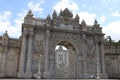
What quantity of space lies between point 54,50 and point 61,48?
6.12 feet

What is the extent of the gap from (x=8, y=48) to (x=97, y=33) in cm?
1238

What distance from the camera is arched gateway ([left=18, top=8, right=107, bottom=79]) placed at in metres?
17.8

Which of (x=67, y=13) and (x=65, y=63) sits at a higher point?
(x=67, y=13)

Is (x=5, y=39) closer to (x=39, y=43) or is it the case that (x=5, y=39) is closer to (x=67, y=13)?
(x=39, y=43)

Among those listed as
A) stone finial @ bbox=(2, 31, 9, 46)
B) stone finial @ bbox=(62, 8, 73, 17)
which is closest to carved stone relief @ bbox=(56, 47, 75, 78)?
stone finial @ bbox=(62, 8, 73, 17)

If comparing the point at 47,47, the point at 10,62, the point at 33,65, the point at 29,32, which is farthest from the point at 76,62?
the point at 10,62

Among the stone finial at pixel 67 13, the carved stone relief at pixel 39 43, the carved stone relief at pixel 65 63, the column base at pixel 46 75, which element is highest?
the stone finial at pixel 67 13

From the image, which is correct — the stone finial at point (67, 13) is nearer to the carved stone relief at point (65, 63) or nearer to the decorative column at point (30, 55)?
the carved stone relief at point (65, 63)

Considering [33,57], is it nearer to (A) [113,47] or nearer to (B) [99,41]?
(B) [99,41]

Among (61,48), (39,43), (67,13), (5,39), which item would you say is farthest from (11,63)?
(67,13)

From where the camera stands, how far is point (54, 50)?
19.0m

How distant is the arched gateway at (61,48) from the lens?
1777 centimetres

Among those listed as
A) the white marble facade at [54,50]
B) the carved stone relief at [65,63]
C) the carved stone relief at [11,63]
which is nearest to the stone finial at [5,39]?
the white marble facade at [54,50]

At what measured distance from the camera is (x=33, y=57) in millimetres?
17906
